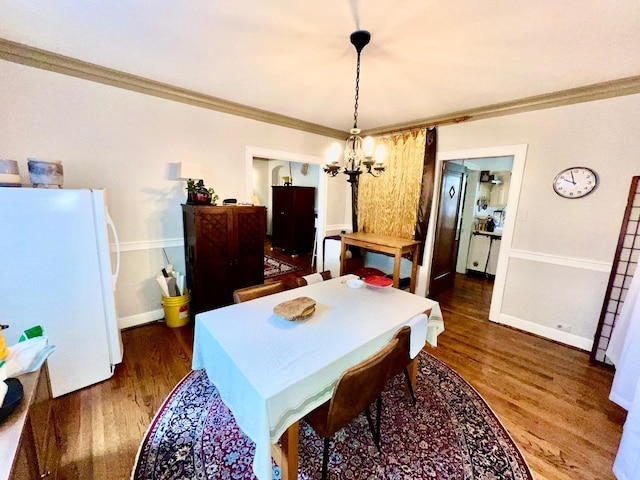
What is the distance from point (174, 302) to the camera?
286cm

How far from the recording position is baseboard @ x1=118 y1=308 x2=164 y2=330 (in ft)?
9.23

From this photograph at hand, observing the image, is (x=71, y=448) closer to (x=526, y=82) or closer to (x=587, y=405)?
(x=587, y=405)

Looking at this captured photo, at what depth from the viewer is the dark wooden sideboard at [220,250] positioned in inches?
109

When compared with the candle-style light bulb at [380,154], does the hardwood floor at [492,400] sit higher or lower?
lower

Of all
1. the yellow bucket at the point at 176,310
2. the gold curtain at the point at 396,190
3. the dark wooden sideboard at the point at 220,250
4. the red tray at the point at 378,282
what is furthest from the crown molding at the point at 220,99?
the red tray at the point at 378,282

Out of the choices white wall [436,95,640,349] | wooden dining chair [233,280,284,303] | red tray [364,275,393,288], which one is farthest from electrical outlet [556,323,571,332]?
wooden dining chair [233,280,284,303]

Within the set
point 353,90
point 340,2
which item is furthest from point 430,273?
point 340,2

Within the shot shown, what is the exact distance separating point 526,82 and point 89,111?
4045 mm

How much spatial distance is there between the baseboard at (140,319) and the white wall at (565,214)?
415 cm

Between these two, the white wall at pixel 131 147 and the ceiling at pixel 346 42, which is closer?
the ceiling at pixel 346 42

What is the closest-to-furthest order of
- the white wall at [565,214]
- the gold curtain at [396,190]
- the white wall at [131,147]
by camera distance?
the white wall at [131,147] → the white wall at [565,214] → the gold curtain at [396,190]

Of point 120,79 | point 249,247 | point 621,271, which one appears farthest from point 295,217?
point 621,271

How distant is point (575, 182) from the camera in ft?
8.57

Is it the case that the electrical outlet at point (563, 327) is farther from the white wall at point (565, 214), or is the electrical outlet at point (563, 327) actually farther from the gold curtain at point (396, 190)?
the gold curtain at point (396, 190)
